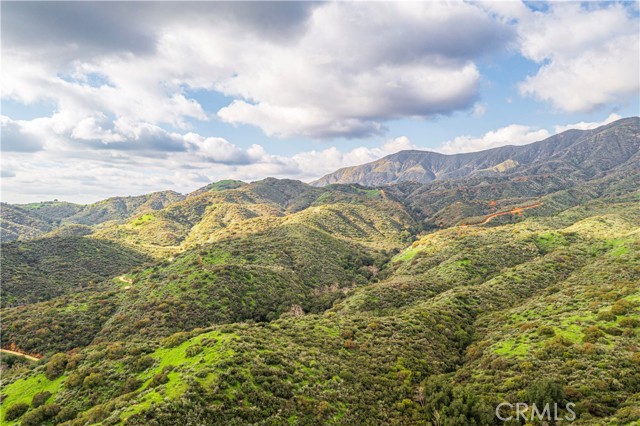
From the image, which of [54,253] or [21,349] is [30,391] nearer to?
[21,349]

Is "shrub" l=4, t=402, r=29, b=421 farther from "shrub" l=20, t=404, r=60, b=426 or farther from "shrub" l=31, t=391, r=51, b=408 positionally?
"shrub" l=20, t=404, r=60, b=426

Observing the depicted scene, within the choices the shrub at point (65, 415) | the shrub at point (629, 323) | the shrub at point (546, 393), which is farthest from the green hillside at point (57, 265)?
the shrub at point (629, 323)

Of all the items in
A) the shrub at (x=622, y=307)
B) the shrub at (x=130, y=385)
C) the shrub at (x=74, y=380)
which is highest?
the shrub at (x=622, y=307)

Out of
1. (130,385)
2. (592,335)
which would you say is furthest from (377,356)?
(130,385)

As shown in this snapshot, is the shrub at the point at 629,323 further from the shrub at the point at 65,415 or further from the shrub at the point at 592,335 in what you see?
the shrub at the point at 65,415

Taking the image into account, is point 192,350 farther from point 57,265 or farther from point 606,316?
point 57,265

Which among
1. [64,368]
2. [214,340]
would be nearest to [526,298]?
[214,340]
